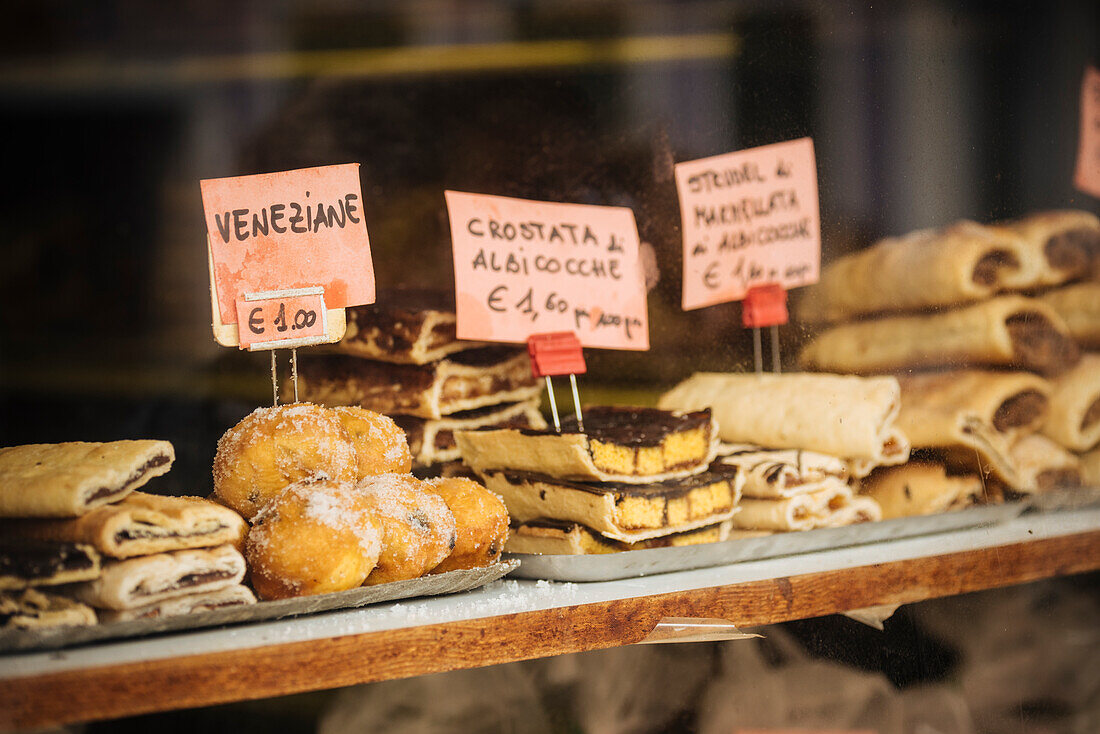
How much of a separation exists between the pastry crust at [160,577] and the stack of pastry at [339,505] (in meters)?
0.06

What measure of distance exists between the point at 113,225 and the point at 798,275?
1457 mm

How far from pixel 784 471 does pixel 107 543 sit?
126 centimetres

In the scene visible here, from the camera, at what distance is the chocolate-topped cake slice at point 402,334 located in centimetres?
196

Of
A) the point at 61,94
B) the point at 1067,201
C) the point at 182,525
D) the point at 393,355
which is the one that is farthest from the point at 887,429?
the point at 61,94

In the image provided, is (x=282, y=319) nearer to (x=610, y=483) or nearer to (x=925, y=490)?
(x=610, y=483)

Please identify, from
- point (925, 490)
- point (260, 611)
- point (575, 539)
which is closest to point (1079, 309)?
point (925, 490)

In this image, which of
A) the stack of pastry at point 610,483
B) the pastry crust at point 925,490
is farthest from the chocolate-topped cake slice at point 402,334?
the pastry crust at point 925,490

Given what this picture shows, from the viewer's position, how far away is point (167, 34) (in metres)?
1.69

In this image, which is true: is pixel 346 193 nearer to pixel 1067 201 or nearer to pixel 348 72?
pixel 348 72

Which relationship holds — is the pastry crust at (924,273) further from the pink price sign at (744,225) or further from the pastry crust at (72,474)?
the pastry crust at (72,474)

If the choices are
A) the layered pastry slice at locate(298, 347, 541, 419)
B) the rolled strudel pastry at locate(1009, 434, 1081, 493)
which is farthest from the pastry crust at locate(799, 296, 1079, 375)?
the layered pastry slice at locate(298, 347, 541, 419)

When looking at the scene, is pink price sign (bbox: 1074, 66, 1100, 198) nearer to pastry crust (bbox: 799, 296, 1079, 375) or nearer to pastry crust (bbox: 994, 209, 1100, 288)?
pastry crust (bbox: 994, 209, 1100, 288)

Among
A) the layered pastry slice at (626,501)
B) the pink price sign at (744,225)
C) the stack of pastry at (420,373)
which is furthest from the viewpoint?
the pink price sign at (744,225)

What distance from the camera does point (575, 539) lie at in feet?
5.59
